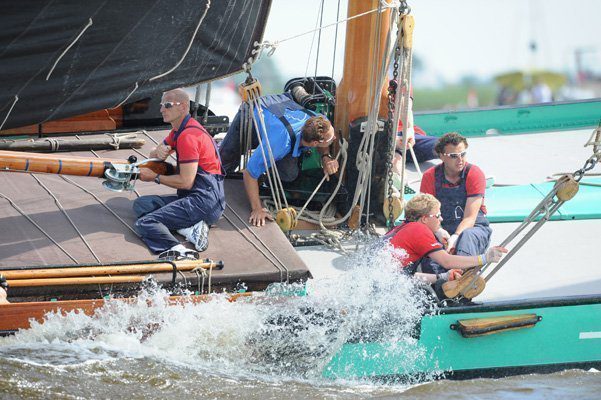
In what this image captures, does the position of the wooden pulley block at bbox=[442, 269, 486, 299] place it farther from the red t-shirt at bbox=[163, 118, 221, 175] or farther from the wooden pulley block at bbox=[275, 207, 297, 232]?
the red t-shirt at bbox=[163, 118, 221, 175]

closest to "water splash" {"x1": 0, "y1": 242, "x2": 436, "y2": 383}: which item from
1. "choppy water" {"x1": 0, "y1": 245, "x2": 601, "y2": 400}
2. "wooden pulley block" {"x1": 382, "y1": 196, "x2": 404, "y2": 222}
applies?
"choppy water" {"x1": 0, "y1": 245, "x2": 601, "y2": 400}

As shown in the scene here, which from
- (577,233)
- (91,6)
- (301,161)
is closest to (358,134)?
(301,161)

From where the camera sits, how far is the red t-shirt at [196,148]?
18.9ft

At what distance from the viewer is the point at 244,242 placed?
588 centimetres

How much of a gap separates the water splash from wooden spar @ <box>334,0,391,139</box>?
1593 mm

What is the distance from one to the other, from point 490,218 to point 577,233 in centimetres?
58

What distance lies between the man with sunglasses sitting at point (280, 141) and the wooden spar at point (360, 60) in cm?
24

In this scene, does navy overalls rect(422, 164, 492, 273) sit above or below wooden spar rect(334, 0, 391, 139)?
below

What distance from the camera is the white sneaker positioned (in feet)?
18.8

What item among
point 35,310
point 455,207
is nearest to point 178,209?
point 35,310

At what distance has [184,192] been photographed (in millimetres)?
5879

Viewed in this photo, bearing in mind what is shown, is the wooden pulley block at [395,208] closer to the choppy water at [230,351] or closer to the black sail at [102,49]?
the choppy water at [230,351]

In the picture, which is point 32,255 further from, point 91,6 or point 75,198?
point 91,6

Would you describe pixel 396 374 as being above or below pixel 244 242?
below
